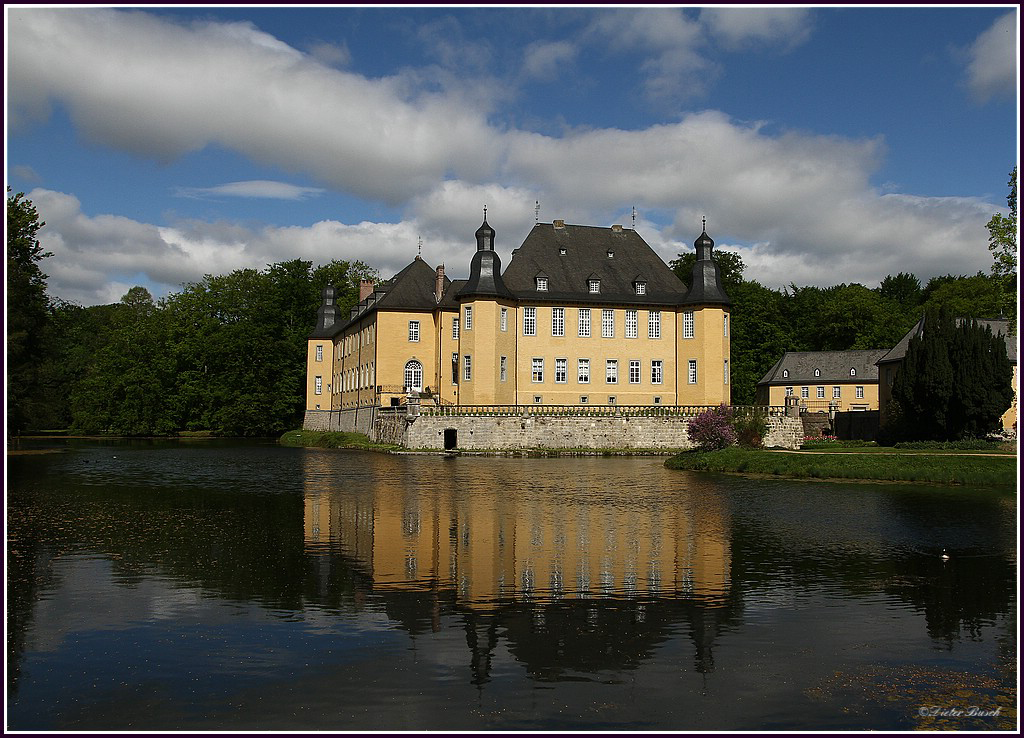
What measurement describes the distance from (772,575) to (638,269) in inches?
1746

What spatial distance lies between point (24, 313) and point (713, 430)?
33741 millimetres

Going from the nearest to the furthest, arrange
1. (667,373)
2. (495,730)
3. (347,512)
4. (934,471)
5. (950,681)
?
1. (495,730)
2. (950,681)
3. (347,512)
4. (934,471)
5. (667,373)

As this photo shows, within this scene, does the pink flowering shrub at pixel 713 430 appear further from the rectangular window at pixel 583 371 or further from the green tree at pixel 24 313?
the green tree at pixel 24 313

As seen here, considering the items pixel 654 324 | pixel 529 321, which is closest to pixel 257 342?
pixel 529 321

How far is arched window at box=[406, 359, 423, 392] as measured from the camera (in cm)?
5484

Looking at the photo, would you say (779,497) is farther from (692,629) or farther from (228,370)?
(228,370)

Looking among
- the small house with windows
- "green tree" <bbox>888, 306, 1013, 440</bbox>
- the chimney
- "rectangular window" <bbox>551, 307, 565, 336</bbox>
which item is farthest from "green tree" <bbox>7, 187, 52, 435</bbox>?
the small house with windows

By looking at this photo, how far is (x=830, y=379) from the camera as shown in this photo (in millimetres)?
67250

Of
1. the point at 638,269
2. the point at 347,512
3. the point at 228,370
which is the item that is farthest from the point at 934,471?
the point at 228,370

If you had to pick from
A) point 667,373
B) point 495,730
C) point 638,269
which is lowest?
point 495,730

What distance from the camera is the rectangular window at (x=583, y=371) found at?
53188 mm

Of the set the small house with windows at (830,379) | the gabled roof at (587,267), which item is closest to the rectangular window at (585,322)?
the gabled roof at (587,267)

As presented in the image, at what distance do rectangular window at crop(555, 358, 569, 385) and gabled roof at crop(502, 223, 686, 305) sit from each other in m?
3.91

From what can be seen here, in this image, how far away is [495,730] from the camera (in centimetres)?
678
